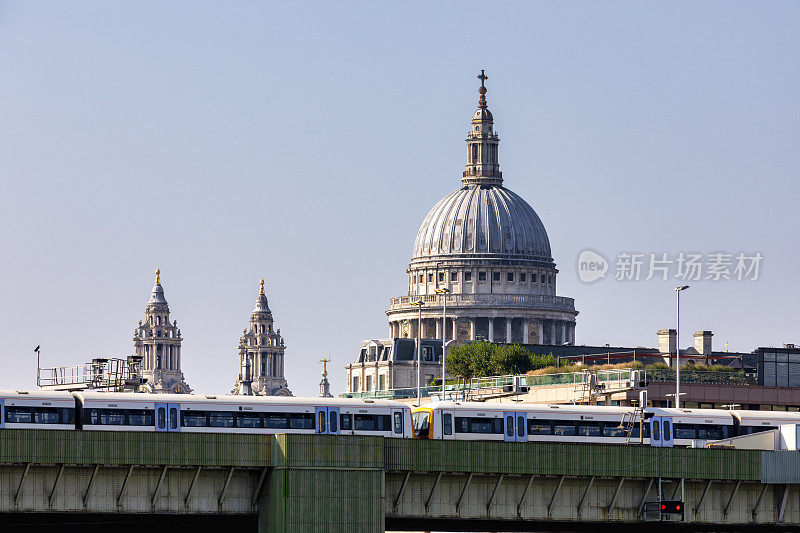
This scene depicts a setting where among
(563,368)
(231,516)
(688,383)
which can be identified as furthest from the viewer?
(563,368)

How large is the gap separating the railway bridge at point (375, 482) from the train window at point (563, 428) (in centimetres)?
963

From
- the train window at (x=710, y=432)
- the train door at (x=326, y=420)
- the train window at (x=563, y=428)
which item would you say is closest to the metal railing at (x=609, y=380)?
the train window at (x=710, y=432)

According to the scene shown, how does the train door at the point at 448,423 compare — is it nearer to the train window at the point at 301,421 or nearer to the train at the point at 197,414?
the train at the point at 197,414

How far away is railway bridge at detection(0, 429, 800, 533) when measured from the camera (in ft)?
242

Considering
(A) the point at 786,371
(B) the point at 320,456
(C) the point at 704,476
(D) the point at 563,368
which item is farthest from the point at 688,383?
(B) the point at 320,456

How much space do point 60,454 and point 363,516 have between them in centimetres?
1139

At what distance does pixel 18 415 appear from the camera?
279ft

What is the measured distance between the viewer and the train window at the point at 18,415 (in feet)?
278

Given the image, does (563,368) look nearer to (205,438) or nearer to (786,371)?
(786,371)

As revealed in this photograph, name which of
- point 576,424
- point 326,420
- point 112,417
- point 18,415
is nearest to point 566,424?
point 576,424

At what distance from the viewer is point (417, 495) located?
3123 inches

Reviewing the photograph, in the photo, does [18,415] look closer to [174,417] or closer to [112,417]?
[112,417]

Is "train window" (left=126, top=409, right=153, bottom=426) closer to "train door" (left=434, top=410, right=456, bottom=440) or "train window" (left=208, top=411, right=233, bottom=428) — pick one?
"train window" (left=208, top=411, right=233, bottom=428)

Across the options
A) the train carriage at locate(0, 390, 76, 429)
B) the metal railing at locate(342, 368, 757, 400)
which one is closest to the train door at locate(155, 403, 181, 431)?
the train carriage at locate(0, 390, 76, 429)
